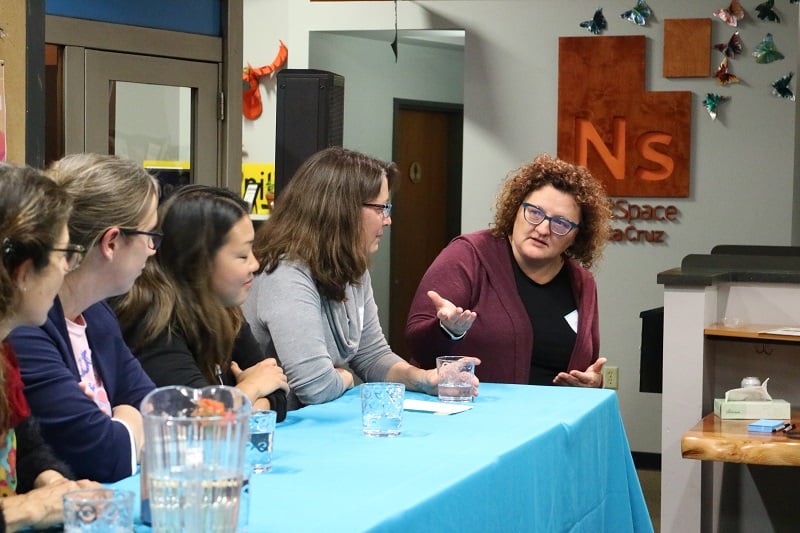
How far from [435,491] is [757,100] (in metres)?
5.22

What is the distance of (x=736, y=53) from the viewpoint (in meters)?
6.55

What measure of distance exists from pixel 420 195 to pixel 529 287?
5.16 m

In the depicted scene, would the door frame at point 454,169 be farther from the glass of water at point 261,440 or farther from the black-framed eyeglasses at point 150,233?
the glass of water at point 261,440

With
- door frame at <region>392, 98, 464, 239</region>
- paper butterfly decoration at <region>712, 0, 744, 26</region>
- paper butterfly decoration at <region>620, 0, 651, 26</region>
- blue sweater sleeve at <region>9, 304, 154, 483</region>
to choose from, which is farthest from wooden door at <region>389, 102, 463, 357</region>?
blue sweater sleeve at <region>9, 304, 154, 483</region>

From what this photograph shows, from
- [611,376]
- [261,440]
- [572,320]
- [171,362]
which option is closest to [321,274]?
[171,362]

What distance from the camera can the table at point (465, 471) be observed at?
1.79 m

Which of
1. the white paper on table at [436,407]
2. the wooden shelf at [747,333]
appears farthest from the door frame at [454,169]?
the white paper on table at [436,407]

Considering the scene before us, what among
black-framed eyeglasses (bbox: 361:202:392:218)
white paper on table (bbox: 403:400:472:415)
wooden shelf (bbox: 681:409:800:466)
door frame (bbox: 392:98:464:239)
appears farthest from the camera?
door frame (bbox: 392:98:464:239)

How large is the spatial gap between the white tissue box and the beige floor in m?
1.64

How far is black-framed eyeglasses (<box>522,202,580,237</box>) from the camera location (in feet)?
11.7

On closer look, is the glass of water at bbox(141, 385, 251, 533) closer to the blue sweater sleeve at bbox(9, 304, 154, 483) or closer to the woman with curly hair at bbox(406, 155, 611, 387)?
the blue sweater sleeve at bbox(9, 304, 154, 483)

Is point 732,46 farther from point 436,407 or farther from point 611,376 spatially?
point 436,407

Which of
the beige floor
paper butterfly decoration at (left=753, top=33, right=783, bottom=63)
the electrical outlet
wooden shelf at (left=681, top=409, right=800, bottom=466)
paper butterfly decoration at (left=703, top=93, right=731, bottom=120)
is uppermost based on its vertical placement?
paper butterfly decoration at (left=753, top=33, right=783, bottom=63)

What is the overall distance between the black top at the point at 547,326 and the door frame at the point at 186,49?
2258 mm
